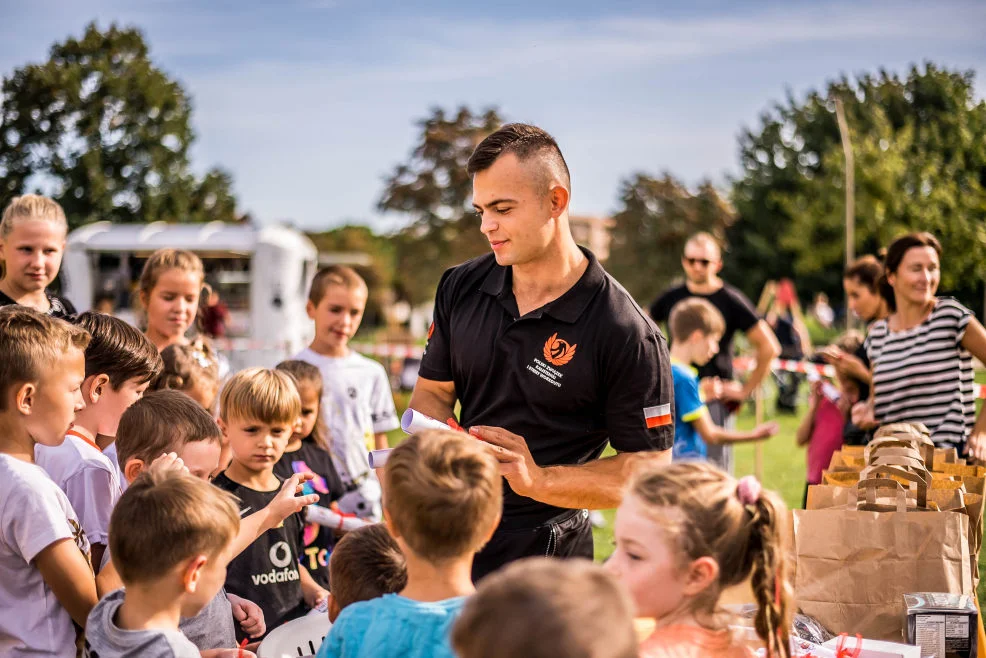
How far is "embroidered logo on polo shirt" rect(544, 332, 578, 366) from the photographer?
314cm

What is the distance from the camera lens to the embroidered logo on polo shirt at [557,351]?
3143mm

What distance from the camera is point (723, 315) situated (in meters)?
7.52

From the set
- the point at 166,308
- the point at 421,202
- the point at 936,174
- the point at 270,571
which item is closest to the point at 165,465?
the point at 270,571

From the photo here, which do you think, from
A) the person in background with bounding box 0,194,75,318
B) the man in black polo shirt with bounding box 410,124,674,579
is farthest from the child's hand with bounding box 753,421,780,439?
the person in background with bounding box 0,194,75,318

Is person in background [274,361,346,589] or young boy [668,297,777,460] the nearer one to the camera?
person in background [274,361,346,589]

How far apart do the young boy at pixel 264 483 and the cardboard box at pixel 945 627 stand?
214cm

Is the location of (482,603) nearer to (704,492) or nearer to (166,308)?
(704,492)

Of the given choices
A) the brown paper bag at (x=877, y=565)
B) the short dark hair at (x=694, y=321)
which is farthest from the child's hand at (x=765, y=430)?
the brown paper bag at (x=877, y=565)

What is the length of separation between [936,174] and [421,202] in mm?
14420

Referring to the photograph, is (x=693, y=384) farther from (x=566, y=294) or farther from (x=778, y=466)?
(x=778, y=466)

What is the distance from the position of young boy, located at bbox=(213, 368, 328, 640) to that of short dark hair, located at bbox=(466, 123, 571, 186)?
4.30ft

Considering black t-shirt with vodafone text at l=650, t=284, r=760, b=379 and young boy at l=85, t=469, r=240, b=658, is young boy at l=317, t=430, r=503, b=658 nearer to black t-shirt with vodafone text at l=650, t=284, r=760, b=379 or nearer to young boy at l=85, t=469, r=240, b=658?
young boy at l=85, t=469, r=240, b=658

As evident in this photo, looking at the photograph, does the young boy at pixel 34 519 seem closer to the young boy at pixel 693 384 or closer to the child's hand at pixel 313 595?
the child's hand at pixel 313 595

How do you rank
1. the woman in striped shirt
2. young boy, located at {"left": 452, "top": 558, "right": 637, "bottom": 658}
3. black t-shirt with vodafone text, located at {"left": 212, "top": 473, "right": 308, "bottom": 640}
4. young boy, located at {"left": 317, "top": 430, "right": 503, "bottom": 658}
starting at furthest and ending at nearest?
1. the woman in striped shirt
2. black t-shirt with vodafone text, located at {"left": 212, "top": 473, "right": 308, "bottom": 640}
3. young boy, located at {"left": 317, "top": 430, "right": 503, "bottom": 658}
4. young boy, located at {"left": 452, "top": 558, "right": 637, "bottom": 658}
